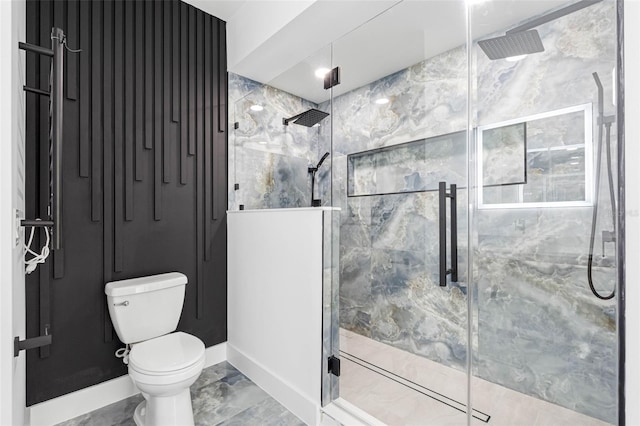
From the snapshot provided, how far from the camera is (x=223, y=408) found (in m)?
1.89

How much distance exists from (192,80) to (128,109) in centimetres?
52

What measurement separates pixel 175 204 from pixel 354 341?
4.99ft

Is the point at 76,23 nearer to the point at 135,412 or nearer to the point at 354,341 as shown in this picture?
the point at 135,412

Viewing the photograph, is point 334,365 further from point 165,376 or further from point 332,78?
point 332,78

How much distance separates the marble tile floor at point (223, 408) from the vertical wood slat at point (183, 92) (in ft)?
4.66

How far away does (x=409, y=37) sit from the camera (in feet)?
5.12

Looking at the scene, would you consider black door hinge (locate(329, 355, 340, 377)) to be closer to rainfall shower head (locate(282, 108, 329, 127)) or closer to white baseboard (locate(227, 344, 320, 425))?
white baseboard (locate(227, 344, 320, 425))

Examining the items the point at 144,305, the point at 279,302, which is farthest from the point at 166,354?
the point at 279,302

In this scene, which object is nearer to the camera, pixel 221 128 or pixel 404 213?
pixel 404 213

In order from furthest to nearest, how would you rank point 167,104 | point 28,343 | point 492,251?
1. point 167,104
2. point 492,251
3. point 28,343

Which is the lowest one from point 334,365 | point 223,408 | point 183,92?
point 223,408

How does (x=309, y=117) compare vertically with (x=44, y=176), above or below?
above

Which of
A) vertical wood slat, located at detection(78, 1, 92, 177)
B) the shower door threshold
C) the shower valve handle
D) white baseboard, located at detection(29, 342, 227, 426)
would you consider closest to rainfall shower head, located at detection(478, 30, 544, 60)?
the shower valve handle
